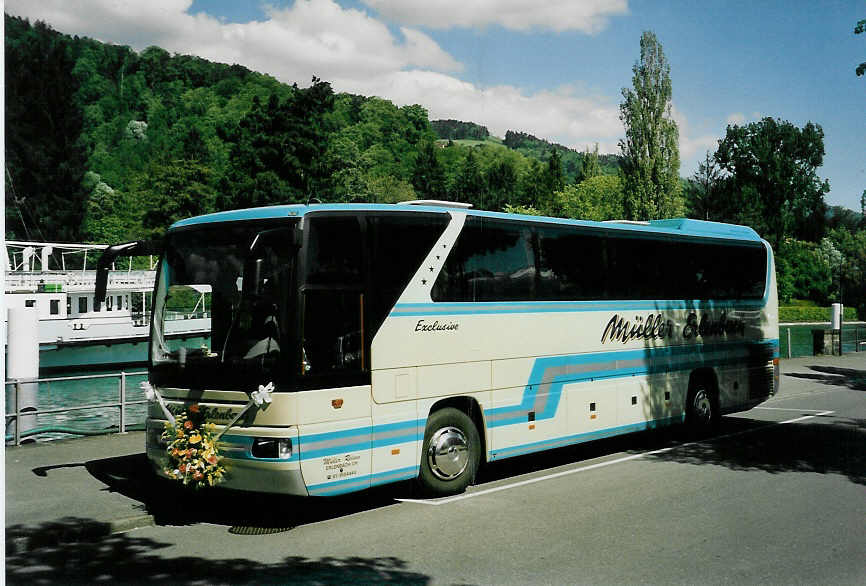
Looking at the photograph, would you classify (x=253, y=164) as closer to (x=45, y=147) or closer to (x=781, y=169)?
(x=45, y=147)

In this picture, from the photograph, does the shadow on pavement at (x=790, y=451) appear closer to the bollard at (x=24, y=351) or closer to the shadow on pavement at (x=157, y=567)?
the shadow on pavement at (x=157, y=567)

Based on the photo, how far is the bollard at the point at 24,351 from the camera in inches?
522

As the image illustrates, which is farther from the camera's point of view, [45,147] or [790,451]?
[45,147]

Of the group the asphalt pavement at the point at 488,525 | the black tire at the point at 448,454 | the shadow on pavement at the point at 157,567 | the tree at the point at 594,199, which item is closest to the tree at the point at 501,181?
the tree at the point at 594,199

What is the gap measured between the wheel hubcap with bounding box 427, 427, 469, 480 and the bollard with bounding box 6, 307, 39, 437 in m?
7.48

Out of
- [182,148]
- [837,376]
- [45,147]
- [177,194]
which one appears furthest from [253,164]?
[837,376]

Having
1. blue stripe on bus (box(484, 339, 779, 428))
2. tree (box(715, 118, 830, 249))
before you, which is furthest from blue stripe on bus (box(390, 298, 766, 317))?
tree (box(715, 118, 830, 249))

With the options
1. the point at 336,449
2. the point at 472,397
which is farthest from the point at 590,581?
the point at 472,397

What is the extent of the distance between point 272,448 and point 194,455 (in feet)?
2.91

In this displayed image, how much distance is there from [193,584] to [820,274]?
95008 mm

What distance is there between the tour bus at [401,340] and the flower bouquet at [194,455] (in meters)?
0.14

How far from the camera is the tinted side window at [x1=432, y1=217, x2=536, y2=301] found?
394 inches

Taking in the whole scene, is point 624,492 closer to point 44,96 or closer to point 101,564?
point 101,564

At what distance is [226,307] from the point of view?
8.71 m
